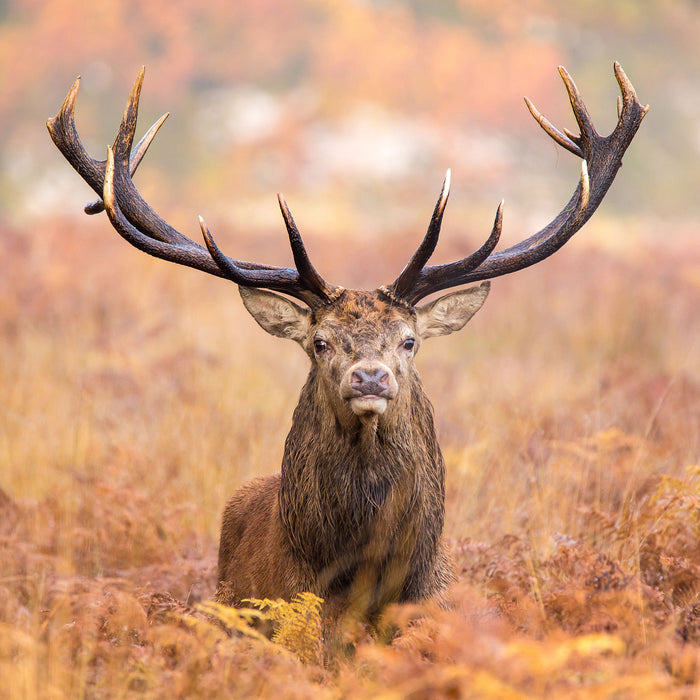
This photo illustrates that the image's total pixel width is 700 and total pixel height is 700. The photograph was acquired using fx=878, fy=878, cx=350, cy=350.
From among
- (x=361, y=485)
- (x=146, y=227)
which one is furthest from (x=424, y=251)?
(x=146, y=227)

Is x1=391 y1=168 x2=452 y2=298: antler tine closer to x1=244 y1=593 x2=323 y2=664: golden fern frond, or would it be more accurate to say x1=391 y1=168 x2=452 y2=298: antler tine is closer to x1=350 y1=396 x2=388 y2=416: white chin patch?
x1=350 y1=396 x2=388 y2=416: white chin patch

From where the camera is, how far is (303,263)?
158 inches

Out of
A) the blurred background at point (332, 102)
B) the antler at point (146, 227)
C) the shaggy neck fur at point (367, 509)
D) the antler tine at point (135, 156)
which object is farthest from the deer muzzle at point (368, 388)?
the blurred background at point (332, 102)

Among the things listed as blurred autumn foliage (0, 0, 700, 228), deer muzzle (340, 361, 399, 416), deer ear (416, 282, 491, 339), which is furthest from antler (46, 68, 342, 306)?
blurred autumn foliage (0, 0, 700, 228)

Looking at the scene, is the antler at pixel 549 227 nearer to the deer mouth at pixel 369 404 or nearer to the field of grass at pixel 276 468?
the deer mouth at pixel 369 404

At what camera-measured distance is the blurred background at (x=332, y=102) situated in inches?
1214

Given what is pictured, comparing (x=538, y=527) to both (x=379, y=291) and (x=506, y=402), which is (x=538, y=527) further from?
(x=506, y=402)

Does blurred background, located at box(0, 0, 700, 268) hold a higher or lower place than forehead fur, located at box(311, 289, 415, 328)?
higher

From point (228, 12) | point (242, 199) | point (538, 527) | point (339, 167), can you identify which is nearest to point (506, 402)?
point (538, 527)

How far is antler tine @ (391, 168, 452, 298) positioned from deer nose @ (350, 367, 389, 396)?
21.7 inches

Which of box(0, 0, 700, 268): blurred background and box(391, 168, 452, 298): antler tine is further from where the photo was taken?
box(0, 0, 700, 268): blurred background

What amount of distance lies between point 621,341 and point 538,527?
18.1ft

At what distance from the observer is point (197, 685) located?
8.94 ft

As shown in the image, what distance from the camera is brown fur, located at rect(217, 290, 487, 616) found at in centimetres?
380
